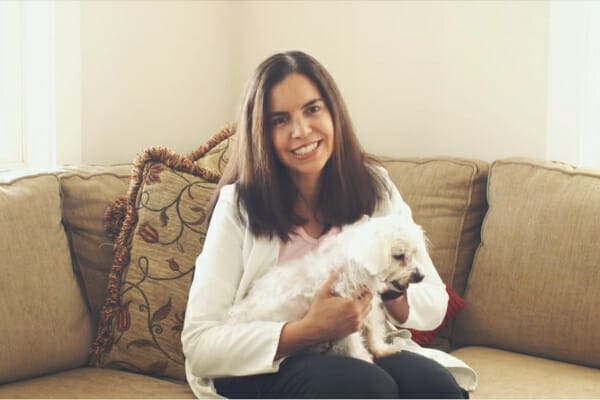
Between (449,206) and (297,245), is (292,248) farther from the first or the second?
(449,206)

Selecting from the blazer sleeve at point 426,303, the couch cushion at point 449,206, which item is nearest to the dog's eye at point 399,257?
the blazer sleeve at point 426,303

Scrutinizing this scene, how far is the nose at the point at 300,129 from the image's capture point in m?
1.93

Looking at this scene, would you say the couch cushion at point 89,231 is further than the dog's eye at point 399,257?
Yes

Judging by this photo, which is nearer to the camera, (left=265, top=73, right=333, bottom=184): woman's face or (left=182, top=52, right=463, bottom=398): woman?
(left=182, top=52, right=463, bottom=398): woman

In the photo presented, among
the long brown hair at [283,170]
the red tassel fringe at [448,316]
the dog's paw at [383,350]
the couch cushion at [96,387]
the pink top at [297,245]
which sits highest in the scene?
the long brown hair at [283,170]

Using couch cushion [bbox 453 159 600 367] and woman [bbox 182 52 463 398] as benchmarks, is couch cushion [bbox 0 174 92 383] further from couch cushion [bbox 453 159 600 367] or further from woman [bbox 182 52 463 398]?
couch cushion [bbox 453 159 600 367]

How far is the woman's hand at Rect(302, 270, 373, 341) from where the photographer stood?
1732 millimetres

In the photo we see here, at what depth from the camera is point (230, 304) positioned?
189 cm

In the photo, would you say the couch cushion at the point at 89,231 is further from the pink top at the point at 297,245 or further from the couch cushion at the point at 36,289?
the pink top at the point at 297,245

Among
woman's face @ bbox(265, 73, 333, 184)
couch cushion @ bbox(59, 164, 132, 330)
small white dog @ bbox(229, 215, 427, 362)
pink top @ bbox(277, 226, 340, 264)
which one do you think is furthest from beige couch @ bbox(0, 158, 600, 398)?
woman's face @ bbox(265, 73, 333, 184)

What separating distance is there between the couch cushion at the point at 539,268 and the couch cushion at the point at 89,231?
1025 mm

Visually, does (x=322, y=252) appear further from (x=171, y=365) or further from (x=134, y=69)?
(x=134, y=69)

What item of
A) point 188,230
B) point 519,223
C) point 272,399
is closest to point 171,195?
point 188,230

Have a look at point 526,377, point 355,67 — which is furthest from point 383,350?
point 355,67
